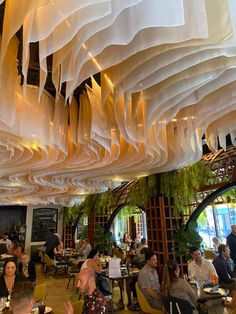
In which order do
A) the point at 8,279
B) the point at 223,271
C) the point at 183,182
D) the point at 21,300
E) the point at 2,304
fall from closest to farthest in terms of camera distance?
the point at 21,300, the point at 2,304, the point at 8,279, the point at 223,271, the point at 183,182

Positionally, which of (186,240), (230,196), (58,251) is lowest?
(58,251)

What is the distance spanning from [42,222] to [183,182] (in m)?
12.1

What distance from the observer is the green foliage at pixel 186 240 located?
21.5ft

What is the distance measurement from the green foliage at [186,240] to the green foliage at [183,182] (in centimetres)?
84

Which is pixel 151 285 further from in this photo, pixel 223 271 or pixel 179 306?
pixel 223 271

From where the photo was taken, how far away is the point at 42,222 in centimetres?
1633

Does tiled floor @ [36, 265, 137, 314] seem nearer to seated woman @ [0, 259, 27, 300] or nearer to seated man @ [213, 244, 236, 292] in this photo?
seated woman @ [0, 259, 27, 300]

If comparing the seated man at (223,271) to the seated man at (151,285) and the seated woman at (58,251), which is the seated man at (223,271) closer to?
the seated man at (151,285)

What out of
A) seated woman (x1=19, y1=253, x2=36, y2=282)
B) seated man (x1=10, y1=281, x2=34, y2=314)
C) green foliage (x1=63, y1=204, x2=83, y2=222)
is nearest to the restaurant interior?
seated man (x1=10, y1=281, x2=34, y2=314)

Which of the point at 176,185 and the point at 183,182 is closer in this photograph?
the point at 183,182

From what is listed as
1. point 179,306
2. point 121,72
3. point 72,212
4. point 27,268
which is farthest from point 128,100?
point 72,212

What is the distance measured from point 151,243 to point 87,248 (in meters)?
3.36

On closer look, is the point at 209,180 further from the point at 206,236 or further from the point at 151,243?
the point at 206,236

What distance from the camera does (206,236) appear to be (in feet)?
34.5
